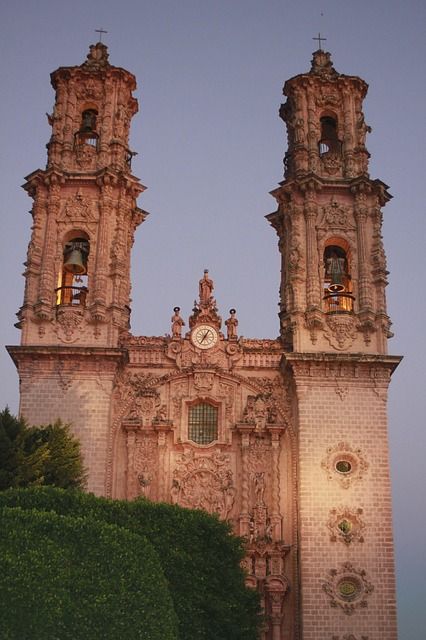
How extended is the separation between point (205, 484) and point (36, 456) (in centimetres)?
681

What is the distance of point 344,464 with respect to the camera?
2941 centimetres

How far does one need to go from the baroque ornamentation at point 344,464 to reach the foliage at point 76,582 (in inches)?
362

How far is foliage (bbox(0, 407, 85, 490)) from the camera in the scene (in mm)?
24266

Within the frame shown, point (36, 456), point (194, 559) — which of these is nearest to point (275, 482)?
point (194, 559)

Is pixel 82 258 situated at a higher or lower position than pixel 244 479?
higher

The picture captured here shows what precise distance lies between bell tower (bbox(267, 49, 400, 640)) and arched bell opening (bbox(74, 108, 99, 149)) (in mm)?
Answer: 6850

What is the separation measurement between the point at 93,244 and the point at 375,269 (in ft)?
30.0

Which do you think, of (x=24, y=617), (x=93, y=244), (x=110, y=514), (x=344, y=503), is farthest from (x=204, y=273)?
(x=24, y=617)

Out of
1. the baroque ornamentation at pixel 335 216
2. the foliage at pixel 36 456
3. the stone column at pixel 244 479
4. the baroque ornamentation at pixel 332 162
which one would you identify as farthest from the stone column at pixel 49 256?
the baroque ornamentation at pixel 332 162

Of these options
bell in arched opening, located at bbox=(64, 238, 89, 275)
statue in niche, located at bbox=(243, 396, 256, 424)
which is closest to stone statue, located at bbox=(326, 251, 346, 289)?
statue in niche, located at bbox=(243, 396, 256, 424)

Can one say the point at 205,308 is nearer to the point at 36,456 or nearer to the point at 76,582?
the point at 36,456

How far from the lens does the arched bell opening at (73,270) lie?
32.4 meters

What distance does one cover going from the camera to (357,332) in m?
31.2

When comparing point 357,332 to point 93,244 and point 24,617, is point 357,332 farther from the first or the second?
point 24,617
